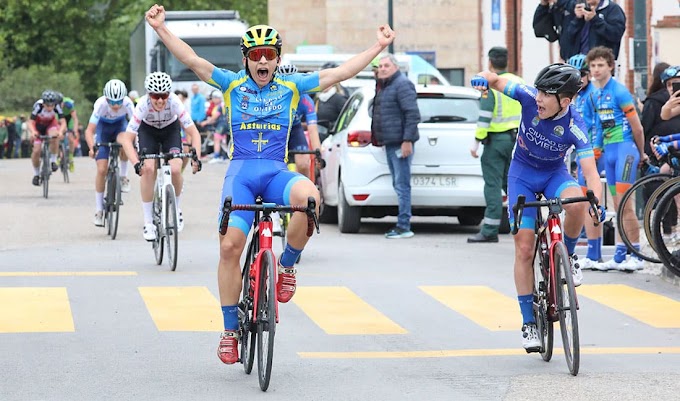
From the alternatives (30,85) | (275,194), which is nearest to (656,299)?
(275,194)

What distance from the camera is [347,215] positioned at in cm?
1800

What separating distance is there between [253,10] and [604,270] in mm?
63587

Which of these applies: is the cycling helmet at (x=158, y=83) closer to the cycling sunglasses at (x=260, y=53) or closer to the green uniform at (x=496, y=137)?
the green uniform at (x=496, y=137)

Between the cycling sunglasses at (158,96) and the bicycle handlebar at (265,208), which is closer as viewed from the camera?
the bicycle handlebar at (265,208)

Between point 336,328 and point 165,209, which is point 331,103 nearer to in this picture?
point 165,209

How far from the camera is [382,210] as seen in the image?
60.1 feet

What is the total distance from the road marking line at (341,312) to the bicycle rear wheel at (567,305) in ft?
6.03

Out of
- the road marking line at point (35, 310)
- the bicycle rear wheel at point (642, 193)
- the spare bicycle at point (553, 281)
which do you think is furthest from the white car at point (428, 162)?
the spare bicycle at point (553, 281)

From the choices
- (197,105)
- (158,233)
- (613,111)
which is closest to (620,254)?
(613,111)

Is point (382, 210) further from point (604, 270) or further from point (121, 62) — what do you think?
point (121, 62)

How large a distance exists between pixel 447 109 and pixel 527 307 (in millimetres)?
8921

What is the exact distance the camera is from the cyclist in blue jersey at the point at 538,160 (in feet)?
29.8

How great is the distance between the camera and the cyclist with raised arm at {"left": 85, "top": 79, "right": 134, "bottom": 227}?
17438 millimetres

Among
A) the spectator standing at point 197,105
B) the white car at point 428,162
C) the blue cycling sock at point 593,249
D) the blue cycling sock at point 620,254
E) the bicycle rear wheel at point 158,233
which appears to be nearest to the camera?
the blue cycling sock at point 593,249
